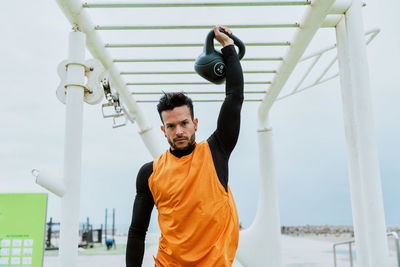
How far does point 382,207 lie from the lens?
9.04 feet

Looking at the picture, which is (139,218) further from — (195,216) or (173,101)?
(173,101)

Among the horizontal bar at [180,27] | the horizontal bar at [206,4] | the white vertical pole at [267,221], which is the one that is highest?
the horizontal bar at [206,4]

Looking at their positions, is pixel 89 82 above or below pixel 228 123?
above

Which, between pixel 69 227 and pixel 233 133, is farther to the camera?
pixel 69 227

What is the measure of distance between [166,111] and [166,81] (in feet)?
9.04

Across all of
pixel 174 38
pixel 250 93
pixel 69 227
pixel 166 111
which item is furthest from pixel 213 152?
pixel 250 93

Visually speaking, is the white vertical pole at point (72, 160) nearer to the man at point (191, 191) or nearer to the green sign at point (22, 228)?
the green sign at point (22, 228)

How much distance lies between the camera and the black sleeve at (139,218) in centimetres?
187

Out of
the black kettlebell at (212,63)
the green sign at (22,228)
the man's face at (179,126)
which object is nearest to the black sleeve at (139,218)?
the man's face at (179,126)

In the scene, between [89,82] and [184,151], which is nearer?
[184,151]

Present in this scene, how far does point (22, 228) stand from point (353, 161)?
90.6 inches

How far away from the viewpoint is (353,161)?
2.98m

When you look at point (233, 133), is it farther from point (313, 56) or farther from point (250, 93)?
point (250, 93)

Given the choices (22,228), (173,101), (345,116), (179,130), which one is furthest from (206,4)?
(22,228)
